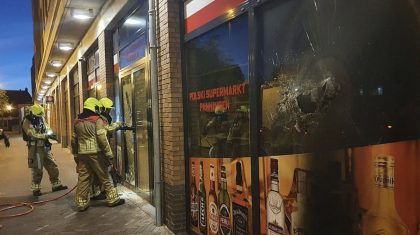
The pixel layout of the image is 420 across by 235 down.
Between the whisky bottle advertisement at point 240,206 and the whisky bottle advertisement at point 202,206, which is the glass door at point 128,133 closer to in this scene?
the whisky bottle advertisement at point 202,206

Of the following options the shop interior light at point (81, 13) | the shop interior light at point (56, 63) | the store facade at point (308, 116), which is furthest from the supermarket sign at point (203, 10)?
the shop interior light at point (56, 63)

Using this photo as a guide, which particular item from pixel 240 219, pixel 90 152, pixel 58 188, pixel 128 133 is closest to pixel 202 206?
pixel 240 219

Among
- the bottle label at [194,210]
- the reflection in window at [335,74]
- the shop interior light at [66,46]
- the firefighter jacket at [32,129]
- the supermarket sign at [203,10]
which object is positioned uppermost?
the shop interior light at [66,46]

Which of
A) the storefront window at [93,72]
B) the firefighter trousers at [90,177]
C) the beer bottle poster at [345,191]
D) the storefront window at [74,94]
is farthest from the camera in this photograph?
the storefront window at [74,94]

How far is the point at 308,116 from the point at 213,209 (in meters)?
2.03

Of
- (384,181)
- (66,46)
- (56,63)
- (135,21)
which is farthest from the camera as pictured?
(56,63)

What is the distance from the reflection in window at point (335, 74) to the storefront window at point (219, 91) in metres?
0.38

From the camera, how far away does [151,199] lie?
657 cm

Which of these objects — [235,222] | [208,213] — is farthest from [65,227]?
[235,222]

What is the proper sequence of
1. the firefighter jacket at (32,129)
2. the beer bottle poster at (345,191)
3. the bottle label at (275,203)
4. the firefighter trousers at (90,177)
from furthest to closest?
the firefighter jacket at (32,129)
the firefighter trousers at (90,177)
the bottle label at (275,203)
the beer bottle poster at (345,191)

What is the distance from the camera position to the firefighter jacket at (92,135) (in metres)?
6.31

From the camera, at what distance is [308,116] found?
2.93 metres

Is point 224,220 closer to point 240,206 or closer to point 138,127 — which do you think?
point 240,206

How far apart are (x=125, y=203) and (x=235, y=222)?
3.27 m
